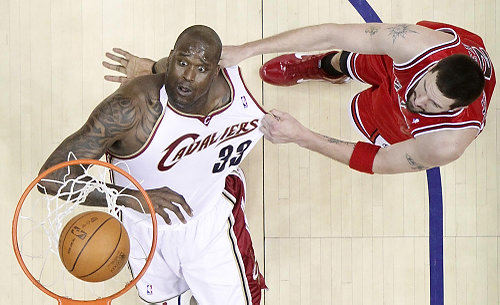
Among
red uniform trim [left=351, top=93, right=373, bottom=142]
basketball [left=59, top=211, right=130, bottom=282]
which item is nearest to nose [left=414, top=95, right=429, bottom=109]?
red uniform trim [left=351, top=93, right=373, bottom=142]

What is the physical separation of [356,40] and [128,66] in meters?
1.37

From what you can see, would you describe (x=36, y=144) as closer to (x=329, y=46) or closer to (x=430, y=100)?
(x=329, y=46)

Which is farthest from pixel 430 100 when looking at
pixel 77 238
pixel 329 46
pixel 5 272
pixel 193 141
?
pixel 5 272

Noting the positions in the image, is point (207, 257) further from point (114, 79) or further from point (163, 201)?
point (114, 79)

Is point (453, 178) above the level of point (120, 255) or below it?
above

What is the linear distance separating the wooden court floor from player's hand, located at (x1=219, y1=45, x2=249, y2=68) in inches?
32.8

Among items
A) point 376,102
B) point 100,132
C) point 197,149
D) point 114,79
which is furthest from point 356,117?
point 100,132

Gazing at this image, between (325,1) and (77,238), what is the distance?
2.30 metres

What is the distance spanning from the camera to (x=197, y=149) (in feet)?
8.64

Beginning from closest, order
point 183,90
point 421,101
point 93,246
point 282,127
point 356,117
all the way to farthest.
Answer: point 93,246, point 421,101, point 183,90, point 282,127, point 356,117

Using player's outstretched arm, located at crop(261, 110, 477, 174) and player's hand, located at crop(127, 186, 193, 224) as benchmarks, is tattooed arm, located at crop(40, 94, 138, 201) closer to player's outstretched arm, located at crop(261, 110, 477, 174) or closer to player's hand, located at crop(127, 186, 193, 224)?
player's hand, located at crop(127, 186, 193, 224)

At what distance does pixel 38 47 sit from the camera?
3.41 m

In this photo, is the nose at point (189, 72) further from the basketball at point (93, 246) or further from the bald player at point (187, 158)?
the basketball at point (93, 246)

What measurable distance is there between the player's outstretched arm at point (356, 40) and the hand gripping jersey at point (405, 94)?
52 millimetres
